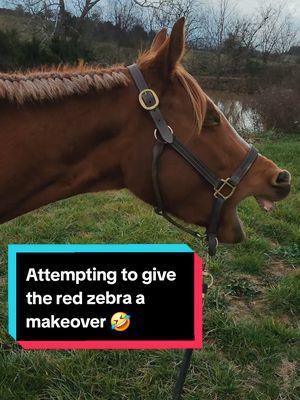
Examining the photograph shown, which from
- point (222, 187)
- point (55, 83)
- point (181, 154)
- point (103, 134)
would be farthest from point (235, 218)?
point (55, 83)

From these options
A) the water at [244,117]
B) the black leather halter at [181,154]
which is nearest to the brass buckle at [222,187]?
the black leather halter at [181,154]

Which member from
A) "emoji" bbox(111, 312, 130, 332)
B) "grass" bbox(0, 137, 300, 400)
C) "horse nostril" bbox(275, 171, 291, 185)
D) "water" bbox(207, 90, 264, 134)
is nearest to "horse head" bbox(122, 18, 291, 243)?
"horse nostril" bbox(275, 171, 291, 185)

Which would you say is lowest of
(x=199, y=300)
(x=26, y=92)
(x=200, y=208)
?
(x=199, y=300)

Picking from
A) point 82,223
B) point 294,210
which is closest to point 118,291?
point 82,223

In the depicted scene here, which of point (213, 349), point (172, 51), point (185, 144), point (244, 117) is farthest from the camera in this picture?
point (244, 117)

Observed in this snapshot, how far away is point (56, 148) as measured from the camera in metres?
1.56

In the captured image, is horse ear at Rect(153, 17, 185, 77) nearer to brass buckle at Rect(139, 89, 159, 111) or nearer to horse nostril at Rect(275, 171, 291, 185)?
brass buckle at Rect(139, 89, 159, 111)

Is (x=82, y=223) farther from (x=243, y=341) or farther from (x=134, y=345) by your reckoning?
(x=134, y=345)

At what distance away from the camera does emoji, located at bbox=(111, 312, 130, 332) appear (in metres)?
1.76

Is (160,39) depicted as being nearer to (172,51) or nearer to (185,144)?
(172,51)

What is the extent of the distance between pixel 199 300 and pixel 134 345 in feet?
1.21

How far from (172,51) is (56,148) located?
60 centimetres

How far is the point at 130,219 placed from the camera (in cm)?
450

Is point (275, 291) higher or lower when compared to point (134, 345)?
lower
